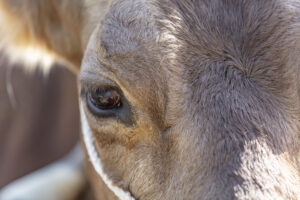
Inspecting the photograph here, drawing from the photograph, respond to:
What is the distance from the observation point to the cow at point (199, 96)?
187cm

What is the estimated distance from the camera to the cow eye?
2209 millimetres

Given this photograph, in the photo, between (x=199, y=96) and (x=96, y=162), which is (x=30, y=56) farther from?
(x=199, y=96)

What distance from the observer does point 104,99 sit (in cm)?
224

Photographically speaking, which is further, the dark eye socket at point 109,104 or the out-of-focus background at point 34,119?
the out-of-focus background at point 34,119

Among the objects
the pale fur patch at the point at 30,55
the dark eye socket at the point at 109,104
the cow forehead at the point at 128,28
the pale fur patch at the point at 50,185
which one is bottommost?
the pale fur patch at the point at 50,185

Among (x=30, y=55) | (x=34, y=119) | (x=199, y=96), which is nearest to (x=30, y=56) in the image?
(x=30, y=55)

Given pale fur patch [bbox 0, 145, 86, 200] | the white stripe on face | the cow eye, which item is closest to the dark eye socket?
the cow eye

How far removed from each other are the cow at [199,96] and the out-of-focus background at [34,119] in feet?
Answer: 7.49

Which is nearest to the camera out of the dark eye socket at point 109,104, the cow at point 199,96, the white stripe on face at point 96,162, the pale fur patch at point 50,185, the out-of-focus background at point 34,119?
the cow at point 199,96

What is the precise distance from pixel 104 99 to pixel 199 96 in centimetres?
47

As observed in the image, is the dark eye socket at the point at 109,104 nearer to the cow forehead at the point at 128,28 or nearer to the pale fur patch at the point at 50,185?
the cow forehead at the point at 128,28

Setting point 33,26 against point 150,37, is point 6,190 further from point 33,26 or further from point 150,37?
point 150,37

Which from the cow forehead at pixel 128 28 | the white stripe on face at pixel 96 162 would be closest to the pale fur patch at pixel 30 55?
the white stripe on face at pixel 96 162

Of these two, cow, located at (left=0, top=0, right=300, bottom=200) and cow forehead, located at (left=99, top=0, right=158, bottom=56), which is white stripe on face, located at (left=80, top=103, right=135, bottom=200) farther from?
cow forehead, located at (left=99, top=0, right=158, bottom=56)
